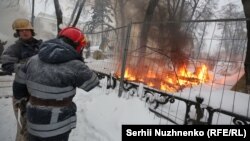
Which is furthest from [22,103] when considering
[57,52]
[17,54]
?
[57,52]

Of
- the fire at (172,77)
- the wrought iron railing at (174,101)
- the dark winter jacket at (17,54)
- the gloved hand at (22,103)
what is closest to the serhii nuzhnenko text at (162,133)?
the wrought iron railing at (174,101)

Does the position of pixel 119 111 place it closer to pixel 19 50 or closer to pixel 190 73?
pixel 190 73

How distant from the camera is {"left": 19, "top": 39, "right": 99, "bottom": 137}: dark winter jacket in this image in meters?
2.73

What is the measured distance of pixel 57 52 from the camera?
2691 mm

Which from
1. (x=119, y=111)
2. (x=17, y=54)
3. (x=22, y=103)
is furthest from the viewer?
(x=119, y=111)

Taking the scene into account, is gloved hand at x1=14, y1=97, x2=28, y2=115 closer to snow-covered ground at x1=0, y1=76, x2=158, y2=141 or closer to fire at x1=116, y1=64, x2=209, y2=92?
snow-covered ground at x1=0, y1=76, x2=158, y2=141

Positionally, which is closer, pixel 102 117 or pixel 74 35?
pixel 74 35

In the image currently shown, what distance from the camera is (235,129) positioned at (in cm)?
355

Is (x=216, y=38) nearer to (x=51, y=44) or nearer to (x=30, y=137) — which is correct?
(x=51, y=44)

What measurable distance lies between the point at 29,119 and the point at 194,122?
2408 millimetres

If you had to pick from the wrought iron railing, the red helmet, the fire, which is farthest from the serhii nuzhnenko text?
the red helmet

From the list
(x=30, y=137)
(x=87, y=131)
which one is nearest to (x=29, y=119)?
(x=30, y=137)

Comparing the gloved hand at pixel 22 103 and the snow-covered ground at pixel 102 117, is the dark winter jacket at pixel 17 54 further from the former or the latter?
the snow-covered ground at pixel 102 117

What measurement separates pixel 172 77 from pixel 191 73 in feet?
2.28
